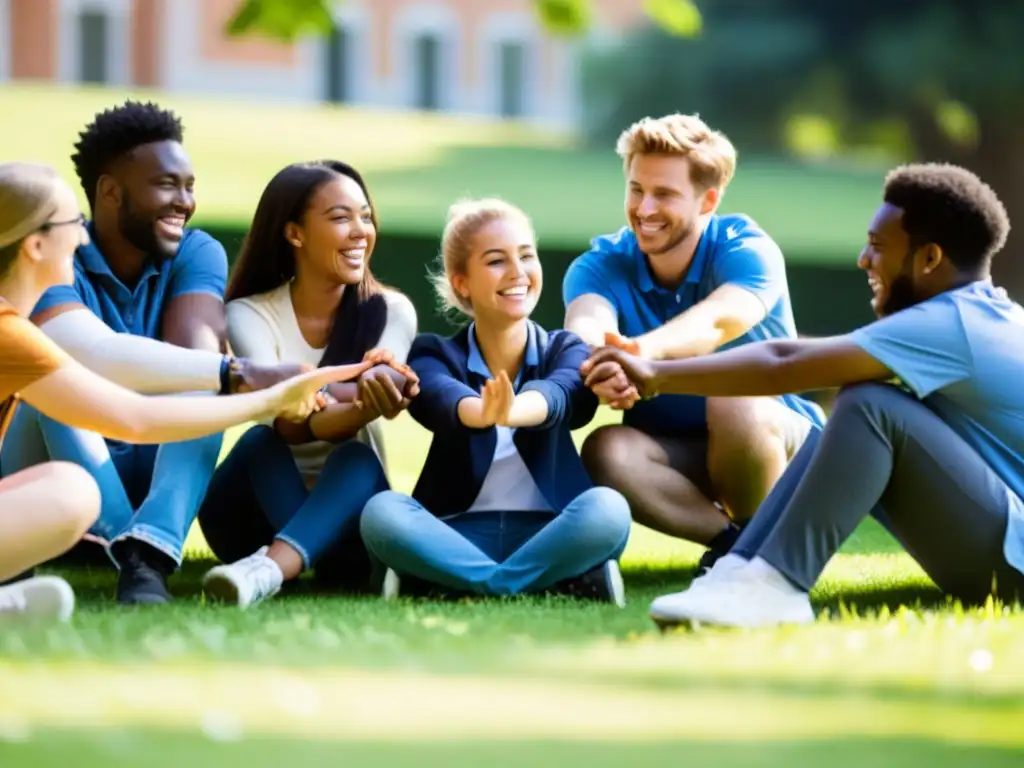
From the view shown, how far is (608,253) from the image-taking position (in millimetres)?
5262

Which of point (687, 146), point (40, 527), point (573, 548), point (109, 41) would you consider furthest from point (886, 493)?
point (109, 41)

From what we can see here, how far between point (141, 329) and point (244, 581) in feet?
3.29

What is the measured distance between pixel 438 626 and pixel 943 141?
17633 millimetres

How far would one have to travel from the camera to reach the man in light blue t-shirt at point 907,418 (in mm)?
3939

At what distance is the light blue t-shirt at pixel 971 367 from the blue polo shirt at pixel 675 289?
3.19 ft

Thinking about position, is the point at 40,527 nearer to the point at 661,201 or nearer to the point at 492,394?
the point at 492,394

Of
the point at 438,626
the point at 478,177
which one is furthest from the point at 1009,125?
the point at 438,626

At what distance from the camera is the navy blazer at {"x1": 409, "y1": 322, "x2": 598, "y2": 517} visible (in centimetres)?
460

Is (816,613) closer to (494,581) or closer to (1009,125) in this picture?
(494,581)

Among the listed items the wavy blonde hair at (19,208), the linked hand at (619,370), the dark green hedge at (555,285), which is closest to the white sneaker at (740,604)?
the linked hand at (619,370)

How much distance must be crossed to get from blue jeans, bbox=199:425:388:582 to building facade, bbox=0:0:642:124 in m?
31.6

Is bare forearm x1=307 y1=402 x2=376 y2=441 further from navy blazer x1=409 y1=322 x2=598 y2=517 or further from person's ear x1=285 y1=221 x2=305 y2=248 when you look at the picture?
person's ear x1=285 y1=221 x2=305 y2=248

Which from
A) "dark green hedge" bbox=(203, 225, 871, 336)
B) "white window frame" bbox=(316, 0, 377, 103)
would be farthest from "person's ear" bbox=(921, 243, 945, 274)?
"white window frame" bbox=(316, 0, 377, 103)

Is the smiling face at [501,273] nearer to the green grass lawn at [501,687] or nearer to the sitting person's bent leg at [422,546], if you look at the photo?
the sitting person's bent leg at [422,546]
